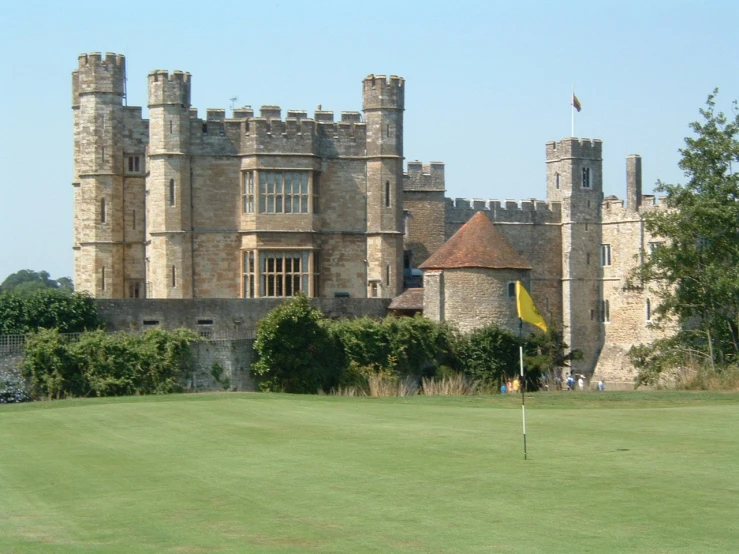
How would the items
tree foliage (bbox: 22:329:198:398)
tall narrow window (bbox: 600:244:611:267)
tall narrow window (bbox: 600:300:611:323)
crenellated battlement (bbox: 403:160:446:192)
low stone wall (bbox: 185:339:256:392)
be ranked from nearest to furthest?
tree foliage (bbox: 22:329:198:398) → low stone wall (bbox: 185:339:256:392) → crenellated battlement (bbox: 403:160:446:192) → tall narrow window (bbox: 600:300:611:323) → tall narrow window (bbox: 600:244:611:267)

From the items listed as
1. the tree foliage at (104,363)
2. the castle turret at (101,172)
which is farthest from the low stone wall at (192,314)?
the castle turret at (101,172)

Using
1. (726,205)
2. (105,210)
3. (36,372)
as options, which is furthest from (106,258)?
(726,205)

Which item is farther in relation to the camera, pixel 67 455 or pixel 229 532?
pixel 67 455

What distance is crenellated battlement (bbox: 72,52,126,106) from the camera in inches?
1962

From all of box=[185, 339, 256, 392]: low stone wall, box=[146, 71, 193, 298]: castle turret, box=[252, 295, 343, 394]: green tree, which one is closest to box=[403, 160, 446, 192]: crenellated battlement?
box=[146, 71, 193, 298]: castle turret

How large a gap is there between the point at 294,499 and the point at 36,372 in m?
22.9

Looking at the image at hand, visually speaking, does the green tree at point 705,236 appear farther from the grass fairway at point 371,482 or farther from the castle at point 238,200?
the grass fairway at point 371,482

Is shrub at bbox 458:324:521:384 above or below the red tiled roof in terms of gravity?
below

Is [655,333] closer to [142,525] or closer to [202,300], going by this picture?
[202,300]

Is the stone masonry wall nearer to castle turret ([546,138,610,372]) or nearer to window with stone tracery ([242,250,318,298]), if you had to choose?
window with stone tracery ([242,250,318,298])

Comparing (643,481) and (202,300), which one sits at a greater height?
(202,300)

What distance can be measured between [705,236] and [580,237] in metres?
19.7

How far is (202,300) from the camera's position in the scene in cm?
4312

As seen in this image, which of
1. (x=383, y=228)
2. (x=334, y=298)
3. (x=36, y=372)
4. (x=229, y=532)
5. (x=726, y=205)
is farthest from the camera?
(x=383, y=228)
